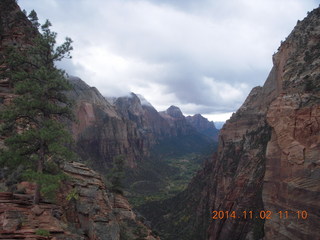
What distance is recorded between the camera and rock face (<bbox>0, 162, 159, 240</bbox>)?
13516 mm

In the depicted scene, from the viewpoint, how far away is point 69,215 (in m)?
19.2

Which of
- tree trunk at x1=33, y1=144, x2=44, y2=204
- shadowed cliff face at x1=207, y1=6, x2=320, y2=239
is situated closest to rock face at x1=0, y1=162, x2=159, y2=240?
tree trunk at x1=33, y1=144, x2=44, y2=204

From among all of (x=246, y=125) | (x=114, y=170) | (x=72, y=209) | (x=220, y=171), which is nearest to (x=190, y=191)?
(x=220, y=171)

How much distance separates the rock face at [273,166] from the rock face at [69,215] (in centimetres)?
1696

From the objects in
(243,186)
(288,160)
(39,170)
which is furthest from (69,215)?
(243,186)

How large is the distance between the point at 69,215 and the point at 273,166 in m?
26.5

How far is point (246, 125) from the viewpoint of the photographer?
2837 inches

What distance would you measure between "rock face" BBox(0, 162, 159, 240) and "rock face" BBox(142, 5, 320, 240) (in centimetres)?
1696

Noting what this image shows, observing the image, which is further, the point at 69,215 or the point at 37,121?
the point at 69,215

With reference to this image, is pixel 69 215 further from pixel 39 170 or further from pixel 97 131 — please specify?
pixel 97 131

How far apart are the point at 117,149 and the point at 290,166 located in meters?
115

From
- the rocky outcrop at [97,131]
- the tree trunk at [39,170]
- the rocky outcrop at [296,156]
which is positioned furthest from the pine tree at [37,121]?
the rocky outcrop at [97,131]

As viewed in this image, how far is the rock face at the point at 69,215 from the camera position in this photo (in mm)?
13516

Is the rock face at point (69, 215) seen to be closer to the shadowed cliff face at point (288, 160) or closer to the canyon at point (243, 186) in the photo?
the canyon at point (243, 186)
